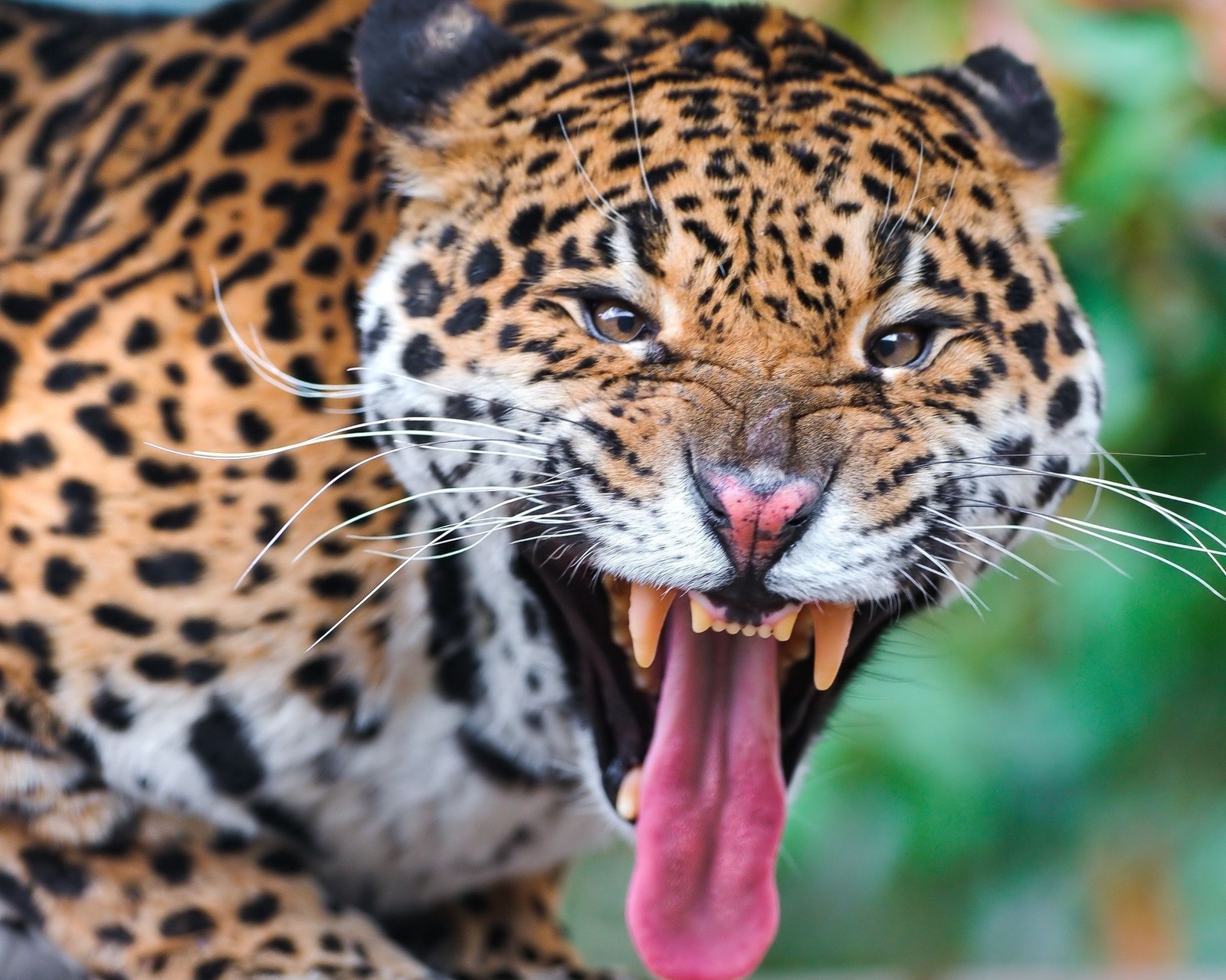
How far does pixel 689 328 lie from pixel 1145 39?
1994 millimetres

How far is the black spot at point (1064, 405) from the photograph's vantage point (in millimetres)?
2184

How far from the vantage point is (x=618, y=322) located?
2068 mm

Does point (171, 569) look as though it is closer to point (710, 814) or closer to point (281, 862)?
point (281, 862)

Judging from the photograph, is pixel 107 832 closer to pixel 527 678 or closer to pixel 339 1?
pixel 527 678

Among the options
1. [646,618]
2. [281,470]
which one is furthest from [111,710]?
[646,618]

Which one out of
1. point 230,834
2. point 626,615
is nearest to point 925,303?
point 626,615

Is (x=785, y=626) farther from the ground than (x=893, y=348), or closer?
closer

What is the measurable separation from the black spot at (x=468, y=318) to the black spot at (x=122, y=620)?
675 mm

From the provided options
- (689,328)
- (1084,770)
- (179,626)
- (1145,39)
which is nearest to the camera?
(689,328)

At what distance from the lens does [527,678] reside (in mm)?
2543

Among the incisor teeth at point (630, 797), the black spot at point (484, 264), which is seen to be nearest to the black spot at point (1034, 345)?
the black spot at point (484, 264)

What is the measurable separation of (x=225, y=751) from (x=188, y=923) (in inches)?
10.3

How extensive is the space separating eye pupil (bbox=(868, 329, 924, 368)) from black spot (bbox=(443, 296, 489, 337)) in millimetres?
481

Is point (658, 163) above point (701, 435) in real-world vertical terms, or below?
above
